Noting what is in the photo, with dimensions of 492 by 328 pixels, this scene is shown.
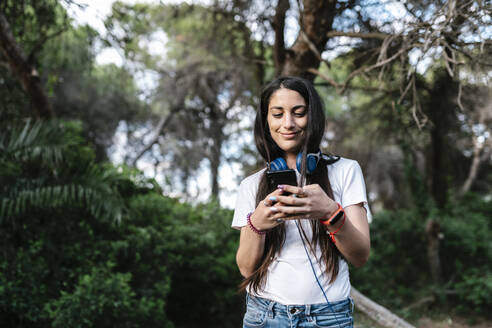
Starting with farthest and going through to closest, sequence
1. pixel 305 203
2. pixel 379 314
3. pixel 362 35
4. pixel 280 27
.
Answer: pixel 280 27 < pixel 379 314 < pixel 362 35 < pixel 305 203

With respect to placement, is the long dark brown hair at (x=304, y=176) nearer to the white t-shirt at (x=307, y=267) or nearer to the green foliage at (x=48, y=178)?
the white t-shirt at (x=307, y=267)

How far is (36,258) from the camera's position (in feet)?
14.1

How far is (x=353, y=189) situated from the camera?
64.7 inches


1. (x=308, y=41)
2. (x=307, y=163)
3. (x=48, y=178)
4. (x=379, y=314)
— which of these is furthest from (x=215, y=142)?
(x=307, y=163)

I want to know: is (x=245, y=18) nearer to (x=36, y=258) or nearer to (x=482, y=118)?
(x=36, y=258)

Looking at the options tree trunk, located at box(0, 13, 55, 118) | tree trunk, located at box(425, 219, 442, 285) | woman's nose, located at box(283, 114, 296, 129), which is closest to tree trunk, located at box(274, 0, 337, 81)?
woman's nose, located at box(283, 114, 296, 129)

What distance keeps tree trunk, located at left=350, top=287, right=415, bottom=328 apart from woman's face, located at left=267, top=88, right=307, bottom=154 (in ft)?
10.5

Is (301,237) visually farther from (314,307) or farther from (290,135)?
(290,135)

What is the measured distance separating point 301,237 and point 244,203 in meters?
0.33

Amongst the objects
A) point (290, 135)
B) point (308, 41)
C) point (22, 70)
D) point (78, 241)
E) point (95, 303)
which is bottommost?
point (95, 303)

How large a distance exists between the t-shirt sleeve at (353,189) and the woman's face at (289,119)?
28 cm

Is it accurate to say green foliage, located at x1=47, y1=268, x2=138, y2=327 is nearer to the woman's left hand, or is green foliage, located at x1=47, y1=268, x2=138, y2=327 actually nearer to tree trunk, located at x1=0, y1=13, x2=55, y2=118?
tree trunk, located at x1=0, y1=13, x2=55, y2=118

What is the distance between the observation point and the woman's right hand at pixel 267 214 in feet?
4.77

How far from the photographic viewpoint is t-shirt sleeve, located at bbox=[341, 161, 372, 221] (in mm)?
1616
